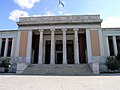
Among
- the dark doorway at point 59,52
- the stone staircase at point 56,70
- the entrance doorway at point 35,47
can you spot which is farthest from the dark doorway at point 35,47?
the stone staircase at point 56,70

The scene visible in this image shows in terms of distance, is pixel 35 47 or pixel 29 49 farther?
pixel 35 47

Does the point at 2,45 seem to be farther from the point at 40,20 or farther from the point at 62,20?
the point at 62,20

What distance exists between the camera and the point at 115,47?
2816 centimetres

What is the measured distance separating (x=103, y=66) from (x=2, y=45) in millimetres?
20614

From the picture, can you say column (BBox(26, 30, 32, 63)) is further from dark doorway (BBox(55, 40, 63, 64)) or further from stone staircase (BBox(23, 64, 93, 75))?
dark doorway (BBox(55, 40, 63, 64))

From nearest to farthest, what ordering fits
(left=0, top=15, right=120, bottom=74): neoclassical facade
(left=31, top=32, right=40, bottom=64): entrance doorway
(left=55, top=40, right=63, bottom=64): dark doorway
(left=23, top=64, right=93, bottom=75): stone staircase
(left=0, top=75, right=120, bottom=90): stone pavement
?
1. (left=0, top=75, right=120, bottom=90): stone pavement
2. (left=23, top=64, right=93, bottom=75): stone staircase
3. (left=0, top=15, right=120, bottom=74): neoclassical facade
4. (left=31, top=32, right=40, bottom=64): entrance doorway
5. (left=55, top=40, right=63, bottom=64): dark doorway

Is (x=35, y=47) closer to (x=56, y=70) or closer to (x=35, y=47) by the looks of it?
(x=35, y=47)

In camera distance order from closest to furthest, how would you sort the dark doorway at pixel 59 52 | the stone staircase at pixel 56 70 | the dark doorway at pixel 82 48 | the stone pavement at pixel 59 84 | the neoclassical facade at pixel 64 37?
the stone pavement at pixel 59 84 < the stone staircase at pixel 56 70 < the neoclassical facade at pixel 64 37 < the dark doorway at pixel 82 48 < the dark doorway at pixel 59 52

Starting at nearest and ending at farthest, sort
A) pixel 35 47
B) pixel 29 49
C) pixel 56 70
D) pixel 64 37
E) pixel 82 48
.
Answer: pixel 56 70 < pixel 64 37 < pixel 29 49 < pixel 82 48 < pixel 35 47

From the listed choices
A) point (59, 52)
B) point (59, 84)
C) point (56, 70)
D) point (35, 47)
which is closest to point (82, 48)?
point (59, 52)

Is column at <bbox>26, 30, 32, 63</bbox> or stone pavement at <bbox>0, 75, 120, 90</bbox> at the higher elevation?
column at <bbox>26, 30, 32, 63</bbox>

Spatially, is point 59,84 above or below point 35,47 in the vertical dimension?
below

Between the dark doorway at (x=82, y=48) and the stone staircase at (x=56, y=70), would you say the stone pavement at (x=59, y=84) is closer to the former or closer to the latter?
the stone staircase at (x=56, y=70)

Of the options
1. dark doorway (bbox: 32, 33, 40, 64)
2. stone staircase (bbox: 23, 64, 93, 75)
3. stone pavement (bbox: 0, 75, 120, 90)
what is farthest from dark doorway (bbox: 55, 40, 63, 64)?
stone pavement (bbox: 0, 75, 120, 90)
